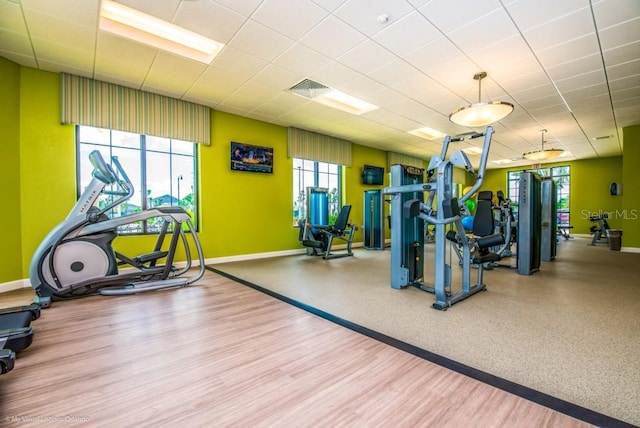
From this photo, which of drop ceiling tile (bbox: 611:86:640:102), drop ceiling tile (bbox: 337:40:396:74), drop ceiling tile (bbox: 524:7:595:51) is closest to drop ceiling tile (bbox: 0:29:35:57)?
drop ceiling tile (bbox: 337:40:396:74)

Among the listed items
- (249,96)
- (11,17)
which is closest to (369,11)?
(249,96)

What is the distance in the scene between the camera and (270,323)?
273cm

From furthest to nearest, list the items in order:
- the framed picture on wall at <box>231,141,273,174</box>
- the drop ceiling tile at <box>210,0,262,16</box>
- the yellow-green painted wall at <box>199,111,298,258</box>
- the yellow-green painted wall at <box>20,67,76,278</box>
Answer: the framed picture on wall at <box>231,141,273,174</box>, the yellow-green painted wall at <box>199,111,298,258</box>, the yellow-green painted wall at <box>20,67,76,278</box>, the drop ceiling tile at <box>210,0,262,16</box>

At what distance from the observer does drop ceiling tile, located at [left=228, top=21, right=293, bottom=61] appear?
331 centimetres

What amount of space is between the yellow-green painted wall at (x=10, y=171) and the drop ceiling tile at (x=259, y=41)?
10.4 feet

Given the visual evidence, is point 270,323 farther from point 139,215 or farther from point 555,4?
point 555,4

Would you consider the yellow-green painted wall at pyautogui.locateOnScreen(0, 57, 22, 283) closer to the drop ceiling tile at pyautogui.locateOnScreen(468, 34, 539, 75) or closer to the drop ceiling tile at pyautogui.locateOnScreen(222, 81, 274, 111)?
the drop ceiling tile at pyautogui.locateOnScreen(222, 81, 274, 111)

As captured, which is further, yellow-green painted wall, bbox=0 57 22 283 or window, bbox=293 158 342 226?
window, bbox=293 158 342 226

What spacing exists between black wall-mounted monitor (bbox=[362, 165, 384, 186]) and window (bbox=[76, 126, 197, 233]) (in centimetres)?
506

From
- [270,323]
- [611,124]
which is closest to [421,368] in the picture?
[270,323]

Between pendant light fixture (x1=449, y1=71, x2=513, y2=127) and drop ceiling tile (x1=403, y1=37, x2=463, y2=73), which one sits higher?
drop ceiling tile (x1=403, y1=37, x2=463, y2=73)

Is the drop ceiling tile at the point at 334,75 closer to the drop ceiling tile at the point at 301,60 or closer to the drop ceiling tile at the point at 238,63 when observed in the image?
the drop ceiling tile at the point at 301,60

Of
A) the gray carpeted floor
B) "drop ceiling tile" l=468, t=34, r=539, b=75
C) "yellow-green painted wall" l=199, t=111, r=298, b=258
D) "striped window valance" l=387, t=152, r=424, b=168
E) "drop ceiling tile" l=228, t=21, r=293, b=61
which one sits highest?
"drop ceiling tile" l=228, t=21, r=293, b=61

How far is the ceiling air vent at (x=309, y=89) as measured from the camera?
4.75 meters
